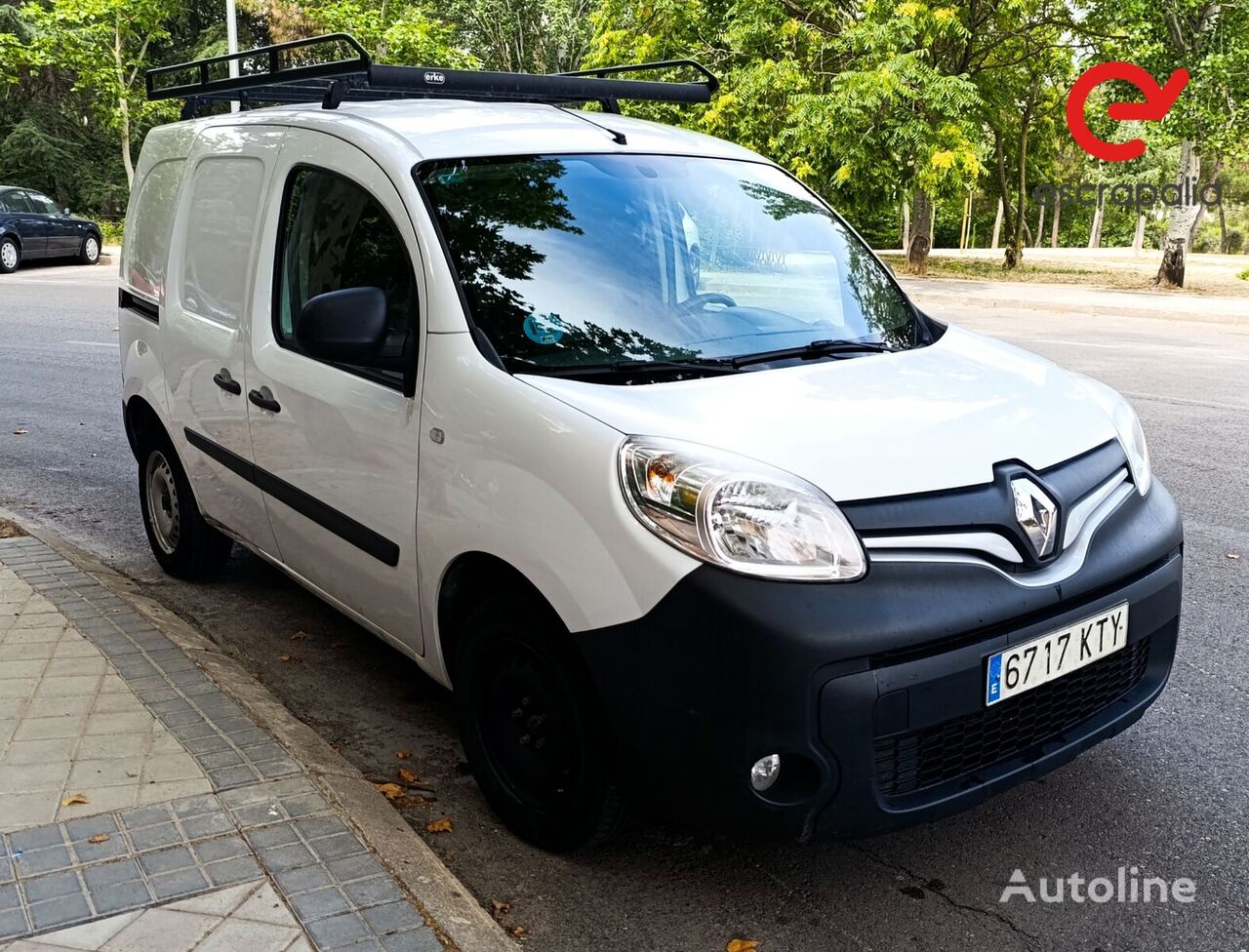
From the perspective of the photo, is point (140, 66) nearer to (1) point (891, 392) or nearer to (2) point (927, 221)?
(2) point (927, 221)

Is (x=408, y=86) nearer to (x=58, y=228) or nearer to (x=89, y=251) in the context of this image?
(x=58, y=228)

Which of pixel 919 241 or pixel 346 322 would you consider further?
pixel 919 241

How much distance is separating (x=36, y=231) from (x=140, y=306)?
2200cm

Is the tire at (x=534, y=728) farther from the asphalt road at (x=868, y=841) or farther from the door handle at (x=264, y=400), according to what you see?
the door handle at (x=264, y=400)

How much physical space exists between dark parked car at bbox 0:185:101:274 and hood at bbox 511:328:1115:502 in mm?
24233

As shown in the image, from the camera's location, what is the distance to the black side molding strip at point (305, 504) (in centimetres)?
356

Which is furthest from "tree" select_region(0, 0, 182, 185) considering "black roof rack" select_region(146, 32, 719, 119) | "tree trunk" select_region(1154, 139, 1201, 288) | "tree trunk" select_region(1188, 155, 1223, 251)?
"black roof rack" select_region(146, 32, 719, 119)

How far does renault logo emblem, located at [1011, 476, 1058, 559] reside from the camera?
280cm

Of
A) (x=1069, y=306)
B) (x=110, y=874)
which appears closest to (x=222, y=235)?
(x=110, y=874)

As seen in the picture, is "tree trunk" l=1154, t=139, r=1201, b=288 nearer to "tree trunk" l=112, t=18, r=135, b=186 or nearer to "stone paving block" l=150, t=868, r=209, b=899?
"stone paving block" l=150, t=868, r=209, b=899

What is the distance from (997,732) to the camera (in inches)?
109

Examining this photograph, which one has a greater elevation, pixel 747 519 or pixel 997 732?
pixel 747 519

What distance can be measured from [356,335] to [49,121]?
4099cm

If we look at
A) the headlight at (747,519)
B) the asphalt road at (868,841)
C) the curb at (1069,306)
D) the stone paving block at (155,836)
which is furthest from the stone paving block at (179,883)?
the curb at (1069,306)
